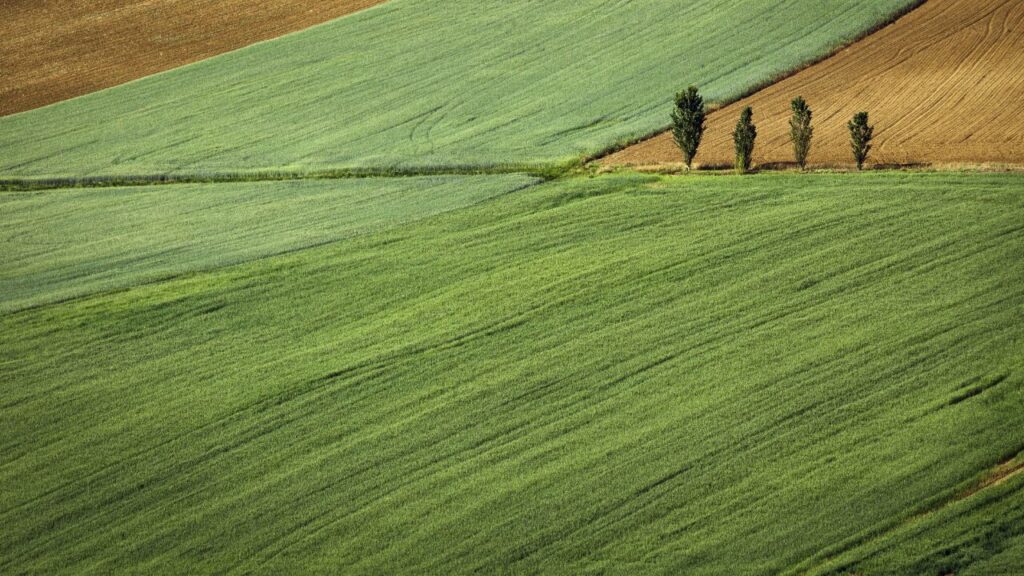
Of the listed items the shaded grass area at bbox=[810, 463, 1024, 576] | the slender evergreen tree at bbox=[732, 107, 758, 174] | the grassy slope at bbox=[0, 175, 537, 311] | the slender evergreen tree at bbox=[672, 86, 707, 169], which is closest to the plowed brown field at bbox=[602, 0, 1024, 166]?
the slender evergreen tree at bbox=[672, 86, 707, 169]

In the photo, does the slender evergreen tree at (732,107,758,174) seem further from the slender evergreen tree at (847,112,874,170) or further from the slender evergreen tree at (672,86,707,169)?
the slender evergreen tree at (847,112,874,170)

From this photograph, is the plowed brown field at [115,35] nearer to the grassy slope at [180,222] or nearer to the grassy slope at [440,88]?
the grassy slope at [440,88]

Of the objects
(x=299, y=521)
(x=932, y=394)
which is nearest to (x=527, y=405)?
(x=299, y=521)

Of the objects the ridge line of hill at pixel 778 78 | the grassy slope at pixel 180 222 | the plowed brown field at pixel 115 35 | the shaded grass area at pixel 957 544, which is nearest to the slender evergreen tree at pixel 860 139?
the ridge line of hill at pixel 778 78

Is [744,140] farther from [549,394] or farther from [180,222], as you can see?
[180,222]

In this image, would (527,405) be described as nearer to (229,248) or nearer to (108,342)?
(108,342)

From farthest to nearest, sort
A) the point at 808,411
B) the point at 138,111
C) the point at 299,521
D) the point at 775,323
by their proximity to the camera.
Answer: the point at 138,111
the point at 775,323
the point at 808,411
the point at 299,521
